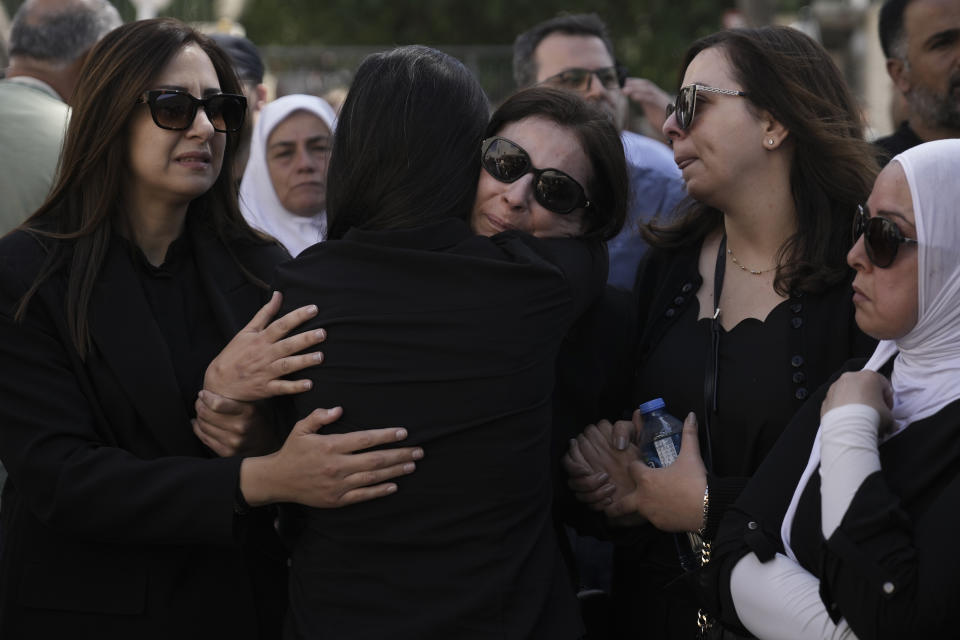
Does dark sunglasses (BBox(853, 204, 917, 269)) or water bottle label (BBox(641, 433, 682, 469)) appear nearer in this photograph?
dark sunglasses (BBox(853, 204, 917, 269))

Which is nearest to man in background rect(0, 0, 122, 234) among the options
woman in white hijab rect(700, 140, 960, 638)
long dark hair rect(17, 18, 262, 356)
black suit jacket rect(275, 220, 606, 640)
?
long dark hair rect(17, 18, 262, 356)

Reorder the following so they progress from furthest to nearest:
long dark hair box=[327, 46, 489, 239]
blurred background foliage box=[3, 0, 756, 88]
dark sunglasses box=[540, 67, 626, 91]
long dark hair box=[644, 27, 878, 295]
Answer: blurred background foliage box=[3, 0, 756, 88], dark sunglasses box=[540, 67, 626, 91], long dark hair box=[644, 27, 878, 295], long dark hair box=[327, 46, 489, 239]

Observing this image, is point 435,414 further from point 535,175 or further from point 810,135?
point 810,135

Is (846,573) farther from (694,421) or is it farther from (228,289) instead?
(228,289)

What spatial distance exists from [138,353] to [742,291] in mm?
1598

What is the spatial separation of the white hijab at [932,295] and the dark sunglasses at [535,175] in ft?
2.51

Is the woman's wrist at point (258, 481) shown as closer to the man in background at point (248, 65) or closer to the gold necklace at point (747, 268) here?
the gold necklace at point (747, 268)

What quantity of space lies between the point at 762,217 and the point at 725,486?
790 mm

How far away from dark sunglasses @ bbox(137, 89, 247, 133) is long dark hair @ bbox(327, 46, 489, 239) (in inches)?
22.8

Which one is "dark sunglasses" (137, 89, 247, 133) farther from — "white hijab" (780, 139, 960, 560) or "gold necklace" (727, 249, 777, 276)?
"white hijab" (780, 139, 960, 560)

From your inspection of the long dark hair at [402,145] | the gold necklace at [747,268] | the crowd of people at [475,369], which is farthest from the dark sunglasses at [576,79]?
the long dark hair at [402,145]

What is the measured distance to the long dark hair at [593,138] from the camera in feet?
8.89

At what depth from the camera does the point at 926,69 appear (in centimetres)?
468

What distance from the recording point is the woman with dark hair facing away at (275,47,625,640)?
2221 millimetres
